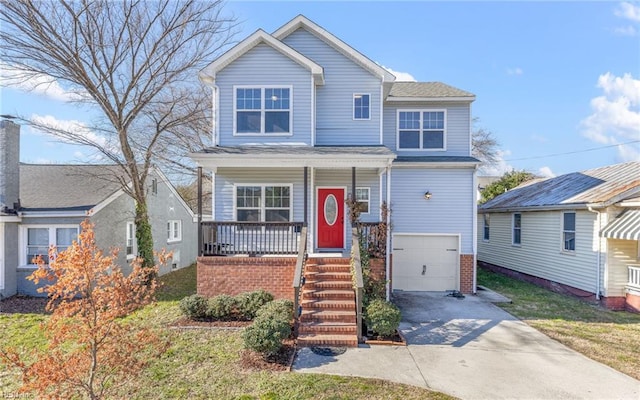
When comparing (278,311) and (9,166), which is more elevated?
(9,166)

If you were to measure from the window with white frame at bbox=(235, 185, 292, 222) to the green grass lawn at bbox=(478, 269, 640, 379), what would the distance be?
305 inches

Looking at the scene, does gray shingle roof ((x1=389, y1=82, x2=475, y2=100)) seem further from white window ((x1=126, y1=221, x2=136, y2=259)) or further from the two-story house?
white window ((x1=126, y1=221, x2=136, y2=259))

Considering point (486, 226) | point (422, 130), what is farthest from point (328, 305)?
point (486, 226)

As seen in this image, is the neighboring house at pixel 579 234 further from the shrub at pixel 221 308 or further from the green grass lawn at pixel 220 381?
the shrub at pixel 221 308

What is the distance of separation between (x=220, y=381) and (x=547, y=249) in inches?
521

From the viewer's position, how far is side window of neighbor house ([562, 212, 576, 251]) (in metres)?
11.8

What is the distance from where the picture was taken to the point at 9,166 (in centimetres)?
1184

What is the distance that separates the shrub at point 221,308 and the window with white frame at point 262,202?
3.63 metres

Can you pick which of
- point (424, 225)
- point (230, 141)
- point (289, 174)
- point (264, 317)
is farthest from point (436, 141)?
point (264, 317)

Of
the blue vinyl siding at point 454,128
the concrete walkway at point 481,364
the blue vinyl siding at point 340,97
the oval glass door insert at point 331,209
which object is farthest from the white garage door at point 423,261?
the blue vinyl siding at point 340,97

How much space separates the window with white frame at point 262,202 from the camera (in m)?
11.5

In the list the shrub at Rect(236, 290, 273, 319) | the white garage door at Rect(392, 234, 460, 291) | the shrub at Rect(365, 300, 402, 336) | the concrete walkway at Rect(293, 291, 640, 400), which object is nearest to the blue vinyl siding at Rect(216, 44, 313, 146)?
the shrub at Rect(236, 290, 273, 319)

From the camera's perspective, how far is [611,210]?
10422 mm

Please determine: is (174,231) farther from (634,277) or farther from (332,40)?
(634,277)
